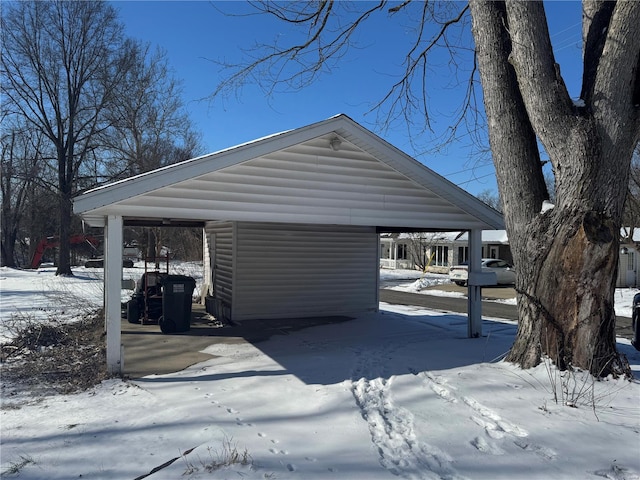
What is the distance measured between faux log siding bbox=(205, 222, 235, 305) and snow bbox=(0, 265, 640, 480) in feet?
14.4

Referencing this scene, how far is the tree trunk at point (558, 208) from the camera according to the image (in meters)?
5.27

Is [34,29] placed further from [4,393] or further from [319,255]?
[4,393]

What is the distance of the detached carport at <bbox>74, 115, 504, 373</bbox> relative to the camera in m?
5.93

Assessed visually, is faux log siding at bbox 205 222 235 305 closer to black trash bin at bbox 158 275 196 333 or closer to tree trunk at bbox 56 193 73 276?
black trash bin at bbox 158 275 196 333

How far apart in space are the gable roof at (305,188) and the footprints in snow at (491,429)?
3196mm

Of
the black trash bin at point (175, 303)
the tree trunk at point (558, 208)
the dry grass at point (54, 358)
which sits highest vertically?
the tree trunk at point (558, 208)

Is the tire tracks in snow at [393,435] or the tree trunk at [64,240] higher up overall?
the tree trunk at [64,240]

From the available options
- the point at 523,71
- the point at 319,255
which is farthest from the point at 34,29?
the point at 523,71

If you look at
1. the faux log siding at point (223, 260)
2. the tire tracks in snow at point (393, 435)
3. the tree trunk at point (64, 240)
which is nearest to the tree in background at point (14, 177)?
the tree trunk at point (64, 240)

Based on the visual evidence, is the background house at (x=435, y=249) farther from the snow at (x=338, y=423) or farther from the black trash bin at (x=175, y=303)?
the snow at (x=338, y=423)

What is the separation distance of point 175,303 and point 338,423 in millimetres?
6002

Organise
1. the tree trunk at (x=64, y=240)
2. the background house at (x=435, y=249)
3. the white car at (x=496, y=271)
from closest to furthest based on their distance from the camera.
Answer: the tree trunk at (x=64, y=240) < the white car at (x=496, y=271) < the background house at (x=435, y=249)

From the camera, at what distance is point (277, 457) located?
3549 mm

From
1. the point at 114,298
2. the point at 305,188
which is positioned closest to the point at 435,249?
the point at 305,188
